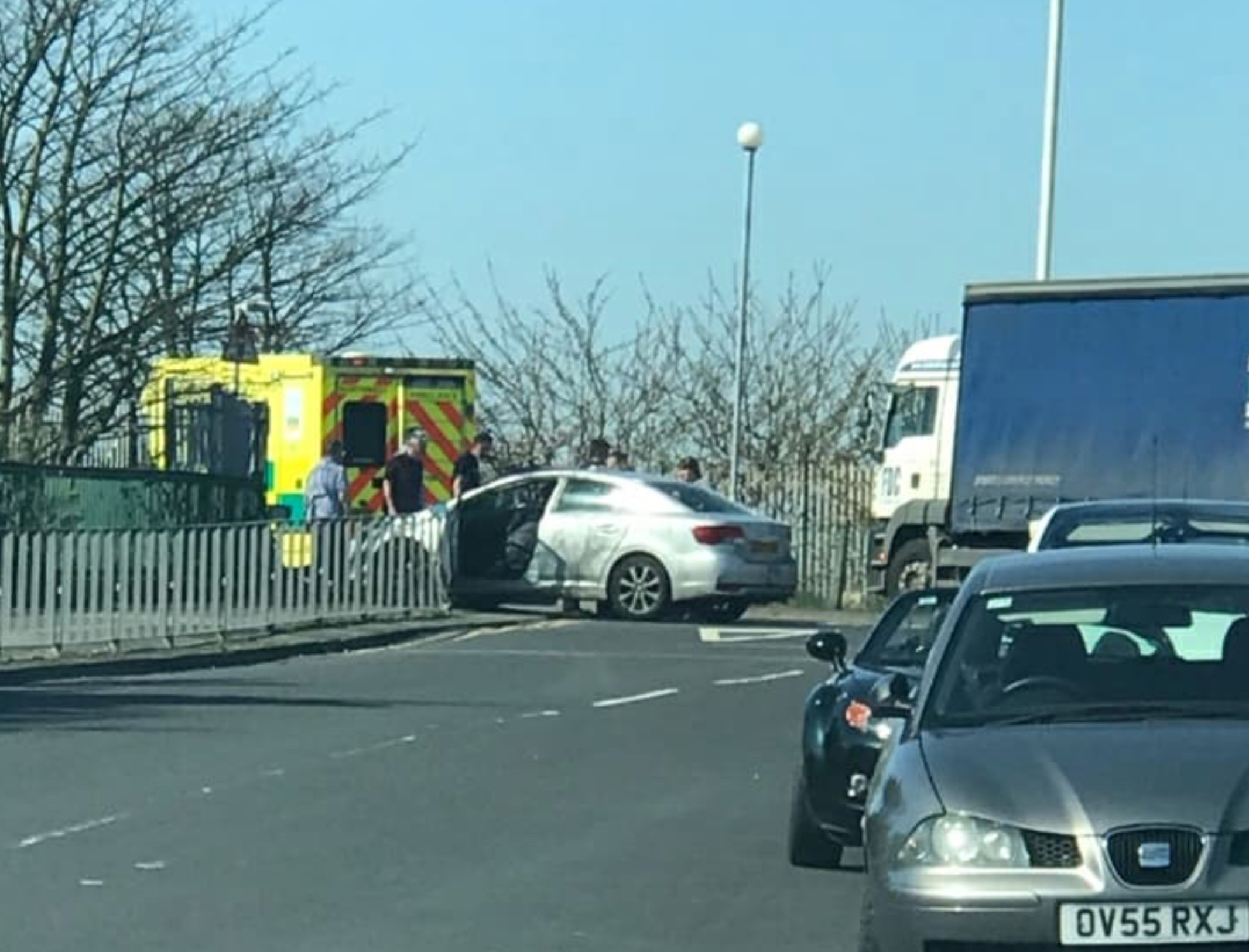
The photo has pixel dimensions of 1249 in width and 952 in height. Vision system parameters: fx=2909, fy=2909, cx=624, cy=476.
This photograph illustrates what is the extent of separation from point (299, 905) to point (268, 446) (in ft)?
74.7

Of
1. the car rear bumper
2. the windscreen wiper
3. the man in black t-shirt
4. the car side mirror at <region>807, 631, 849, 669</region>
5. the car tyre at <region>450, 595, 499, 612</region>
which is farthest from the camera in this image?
the man in black t-shirt

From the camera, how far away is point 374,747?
16578mm

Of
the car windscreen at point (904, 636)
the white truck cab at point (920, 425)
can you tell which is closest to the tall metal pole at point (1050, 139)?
the white truck cab at point (920, 425)

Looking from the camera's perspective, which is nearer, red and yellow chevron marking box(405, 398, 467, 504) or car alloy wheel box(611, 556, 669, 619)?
car alloy wheel box(611, 556, 669, 619)

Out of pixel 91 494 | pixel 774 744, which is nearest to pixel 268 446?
pixel 91 494

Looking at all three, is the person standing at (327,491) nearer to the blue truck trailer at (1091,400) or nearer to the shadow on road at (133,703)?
the blue truck trailer at (1091,400)

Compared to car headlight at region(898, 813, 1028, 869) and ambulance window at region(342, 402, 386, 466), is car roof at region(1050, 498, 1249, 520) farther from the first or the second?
ambulance window at region(342, 402, 386, 466)

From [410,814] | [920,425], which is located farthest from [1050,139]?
[410,814]

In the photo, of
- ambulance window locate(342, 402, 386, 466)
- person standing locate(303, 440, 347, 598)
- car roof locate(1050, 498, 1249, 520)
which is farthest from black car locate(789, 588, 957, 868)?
ambulance window locate(342, 402, 386, 466)

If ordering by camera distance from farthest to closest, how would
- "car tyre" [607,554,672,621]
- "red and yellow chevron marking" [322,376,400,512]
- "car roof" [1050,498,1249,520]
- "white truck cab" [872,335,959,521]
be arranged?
"red and yellow chevron marking" [322,376,400,512], "white truck cab" [872,335,959,521], "car tyre" [607,554,672,621], "car roof" [1050,498,1249,520]

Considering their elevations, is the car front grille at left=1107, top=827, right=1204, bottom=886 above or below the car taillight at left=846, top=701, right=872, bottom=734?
above

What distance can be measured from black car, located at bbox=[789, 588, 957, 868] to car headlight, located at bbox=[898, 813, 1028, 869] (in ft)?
9.35

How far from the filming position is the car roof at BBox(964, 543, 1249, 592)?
9.20 metres

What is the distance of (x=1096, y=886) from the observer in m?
7.73
